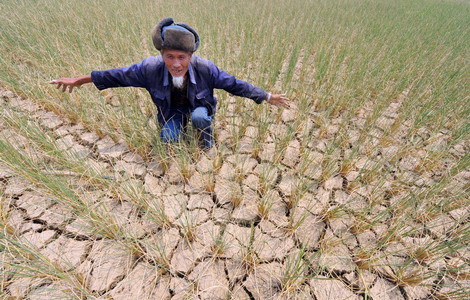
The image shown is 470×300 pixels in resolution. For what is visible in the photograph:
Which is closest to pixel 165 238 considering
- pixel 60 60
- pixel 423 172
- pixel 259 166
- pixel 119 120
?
pixel 259 166

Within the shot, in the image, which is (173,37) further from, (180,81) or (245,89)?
(245,89)

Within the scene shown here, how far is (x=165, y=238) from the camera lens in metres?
1.20

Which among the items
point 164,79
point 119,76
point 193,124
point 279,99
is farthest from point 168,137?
point 279,99

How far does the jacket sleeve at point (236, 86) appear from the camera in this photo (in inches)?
60.4

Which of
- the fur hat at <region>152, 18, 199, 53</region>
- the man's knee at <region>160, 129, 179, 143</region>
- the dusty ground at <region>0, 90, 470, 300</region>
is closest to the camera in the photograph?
the dusty ground at <region>0, 90, 470, 300</region>

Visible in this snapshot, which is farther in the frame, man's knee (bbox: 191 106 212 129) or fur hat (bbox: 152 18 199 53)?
man's knee (bbox: 191 106 212 129)

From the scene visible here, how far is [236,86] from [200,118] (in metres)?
0.38

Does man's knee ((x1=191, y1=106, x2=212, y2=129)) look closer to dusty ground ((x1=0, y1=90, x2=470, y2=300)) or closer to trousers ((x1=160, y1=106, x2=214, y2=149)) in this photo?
trousers ((x1=160, y1=106, x2=214, y2=149))

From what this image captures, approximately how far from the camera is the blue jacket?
4.96 feet

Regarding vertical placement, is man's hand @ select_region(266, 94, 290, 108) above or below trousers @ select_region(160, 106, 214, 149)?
above

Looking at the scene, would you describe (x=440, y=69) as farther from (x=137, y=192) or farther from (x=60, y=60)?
(x=60, y=60)

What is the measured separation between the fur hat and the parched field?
62 centimetres

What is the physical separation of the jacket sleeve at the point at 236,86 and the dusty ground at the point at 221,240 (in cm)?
52

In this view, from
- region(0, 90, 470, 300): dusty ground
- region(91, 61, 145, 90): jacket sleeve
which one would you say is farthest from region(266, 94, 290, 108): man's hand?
region(91, 61, 145, 90): jacket sleeve
